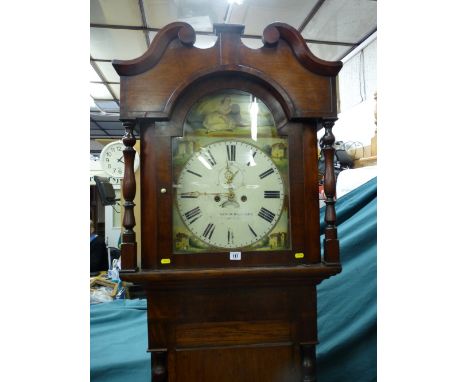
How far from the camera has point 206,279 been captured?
2.56ft

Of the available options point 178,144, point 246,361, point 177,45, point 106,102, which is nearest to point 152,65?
point 177,45

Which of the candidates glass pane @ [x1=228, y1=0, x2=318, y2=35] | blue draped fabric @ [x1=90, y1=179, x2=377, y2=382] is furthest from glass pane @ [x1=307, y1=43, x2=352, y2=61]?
blue draped fabric @ [x1=90, y1=179, x2=377, y2=382]

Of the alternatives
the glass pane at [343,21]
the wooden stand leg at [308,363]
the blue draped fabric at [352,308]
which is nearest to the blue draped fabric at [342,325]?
the blue draped fabric at [352,308]

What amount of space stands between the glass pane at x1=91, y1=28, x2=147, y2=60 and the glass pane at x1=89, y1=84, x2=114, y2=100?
76cm

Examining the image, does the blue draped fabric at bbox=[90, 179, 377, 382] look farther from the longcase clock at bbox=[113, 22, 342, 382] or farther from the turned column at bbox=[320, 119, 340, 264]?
the turned column at bbox=[320, 119, 340, 264]

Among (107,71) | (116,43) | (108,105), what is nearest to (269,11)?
(116,43)

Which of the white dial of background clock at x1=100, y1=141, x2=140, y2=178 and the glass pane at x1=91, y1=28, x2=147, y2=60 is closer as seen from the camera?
the glass pane at x1=91, y1=28, x2=147, y2=60

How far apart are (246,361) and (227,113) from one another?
0.60 m

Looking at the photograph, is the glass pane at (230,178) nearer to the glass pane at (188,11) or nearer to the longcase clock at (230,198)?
the longcase clock at (230,198)

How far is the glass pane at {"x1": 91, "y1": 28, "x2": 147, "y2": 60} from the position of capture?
228 centimetres

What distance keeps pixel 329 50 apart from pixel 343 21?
1.34 feet

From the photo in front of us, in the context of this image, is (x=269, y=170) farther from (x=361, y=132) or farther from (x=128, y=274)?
(x=361, y=132)

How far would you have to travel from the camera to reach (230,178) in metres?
0.84

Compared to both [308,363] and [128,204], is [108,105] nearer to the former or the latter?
[128,204]
